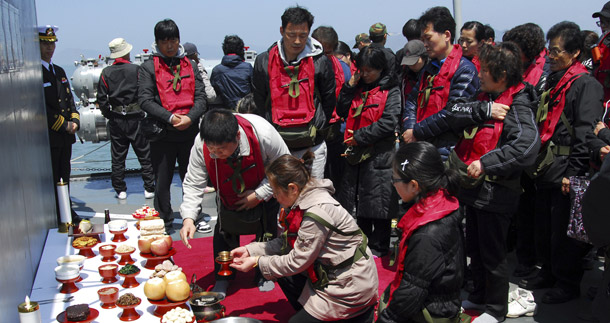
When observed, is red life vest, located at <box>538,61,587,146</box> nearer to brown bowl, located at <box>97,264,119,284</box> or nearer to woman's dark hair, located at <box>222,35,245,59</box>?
brown bowl, located at <box>97,264,119,284</box>

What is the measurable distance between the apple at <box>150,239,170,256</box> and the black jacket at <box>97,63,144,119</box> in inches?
137

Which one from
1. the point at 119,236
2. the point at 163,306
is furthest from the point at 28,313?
the point at 119,236

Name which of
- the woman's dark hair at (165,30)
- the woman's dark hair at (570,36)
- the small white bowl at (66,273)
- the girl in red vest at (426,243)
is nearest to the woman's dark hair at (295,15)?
the woman's dark hair at (165,30)

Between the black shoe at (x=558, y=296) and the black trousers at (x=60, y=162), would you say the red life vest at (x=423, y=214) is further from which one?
the black trousers at (x=60, y=162)

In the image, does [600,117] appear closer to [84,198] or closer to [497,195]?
[497,195]

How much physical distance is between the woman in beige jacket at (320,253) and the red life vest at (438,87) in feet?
4.23

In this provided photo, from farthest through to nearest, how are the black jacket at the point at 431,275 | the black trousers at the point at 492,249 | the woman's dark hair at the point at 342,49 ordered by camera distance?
the woman's dark hair at the point at 342,49 < the black trousers at the point at 492,249 < the black jacket at the point at 431,275

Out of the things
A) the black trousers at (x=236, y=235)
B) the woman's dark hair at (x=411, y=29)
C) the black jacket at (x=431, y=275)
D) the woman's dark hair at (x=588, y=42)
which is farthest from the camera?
the woman's dark hair at (x=411, y=29)

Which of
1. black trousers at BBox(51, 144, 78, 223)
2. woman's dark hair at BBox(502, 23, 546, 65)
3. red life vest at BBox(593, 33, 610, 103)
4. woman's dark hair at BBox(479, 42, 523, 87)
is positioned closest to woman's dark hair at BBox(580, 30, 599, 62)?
red life vest at BBox(593, 33, 610, 103)

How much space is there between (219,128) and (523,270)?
249 centimetres

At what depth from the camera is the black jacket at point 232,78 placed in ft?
19.5

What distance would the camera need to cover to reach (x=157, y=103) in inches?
193

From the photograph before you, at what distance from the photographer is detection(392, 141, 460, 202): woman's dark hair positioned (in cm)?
232

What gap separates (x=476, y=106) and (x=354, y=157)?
54.5 inches
